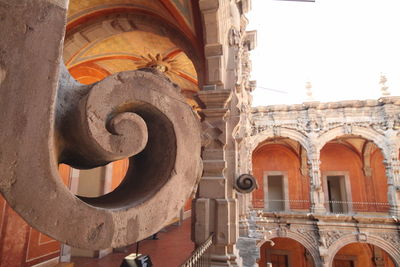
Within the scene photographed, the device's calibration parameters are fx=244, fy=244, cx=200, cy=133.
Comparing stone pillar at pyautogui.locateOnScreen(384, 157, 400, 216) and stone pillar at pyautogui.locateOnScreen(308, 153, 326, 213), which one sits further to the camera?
stone pillar at pyautogui.locateOnScreen(308, 153, 326, 213)

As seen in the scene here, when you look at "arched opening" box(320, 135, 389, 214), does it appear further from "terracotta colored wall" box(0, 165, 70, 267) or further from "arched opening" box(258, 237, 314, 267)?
"terracotta colored wall" box(0, 165, 70, 267)

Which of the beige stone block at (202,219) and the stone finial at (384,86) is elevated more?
the stone finial at (384,86)

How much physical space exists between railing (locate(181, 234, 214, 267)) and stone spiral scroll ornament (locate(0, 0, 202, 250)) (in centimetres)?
169

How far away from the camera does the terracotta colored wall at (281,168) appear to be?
15.8m

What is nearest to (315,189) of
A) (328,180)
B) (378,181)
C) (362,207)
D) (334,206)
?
(362,207)

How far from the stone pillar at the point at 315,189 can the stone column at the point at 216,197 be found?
9.94 m

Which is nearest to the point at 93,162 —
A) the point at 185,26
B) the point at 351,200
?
the point at 185,26

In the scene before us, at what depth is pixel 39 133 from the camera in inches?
19.0

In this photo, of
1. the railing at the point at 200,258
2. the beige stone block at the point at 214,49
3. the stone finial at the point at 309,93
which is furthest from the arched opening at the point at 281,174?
the beige stone block at the point at 214,49

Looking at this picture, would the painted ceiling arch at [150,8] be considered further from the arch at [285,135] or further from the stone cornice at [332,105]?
the stone cornice at [332,105]

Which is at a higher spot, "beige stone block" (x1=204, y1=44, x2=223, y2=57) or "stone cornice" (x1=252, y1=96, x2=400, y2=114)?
"stone cornice" (x1=252, y1=96, x2=400, y2=114)

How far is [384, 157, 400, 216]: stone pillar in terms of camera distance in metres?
11.1

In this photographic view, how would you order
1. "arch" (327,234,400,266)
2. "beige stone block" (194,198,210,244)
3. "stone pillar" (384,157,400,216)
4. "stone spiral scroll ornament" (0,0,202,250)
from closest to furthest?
"stone spiral scroll ornament" (0,0,202,250) → "beige stone block" (194,198,210,244) → "arch" (327,234,400,266) → "stone pillar" (384,157,400,216)

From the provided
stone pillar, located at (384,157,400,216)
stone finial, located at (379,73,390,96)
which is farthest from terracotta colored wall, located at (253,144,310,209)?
stone finial, located at (379,73,390,96)
